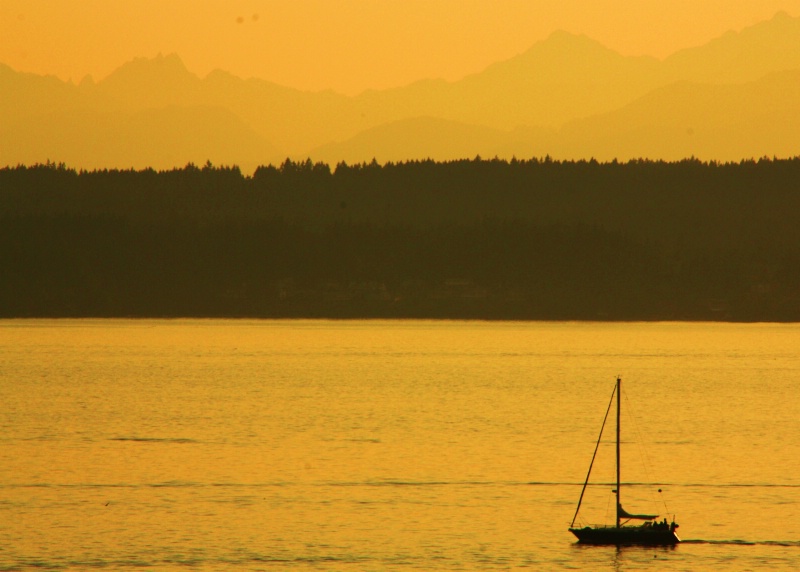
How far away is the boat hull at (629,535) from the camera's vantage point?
2167 inches

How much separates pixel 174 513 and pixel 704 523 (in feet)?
82.0

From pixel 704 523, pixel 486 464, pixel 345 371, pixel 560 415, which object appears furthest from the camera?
pixel 345 371

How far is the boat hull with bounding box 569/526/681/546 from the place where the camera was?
55031mm

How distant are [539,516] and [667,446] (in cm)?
3360

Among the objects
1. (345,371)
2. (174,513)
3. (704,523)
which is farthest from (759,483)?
(345,371)

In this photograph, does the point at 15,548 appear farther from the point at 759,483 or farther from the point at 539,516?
the point at 759,483

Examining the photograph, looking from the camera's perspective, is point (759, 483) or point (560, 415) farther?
point (560, 415)

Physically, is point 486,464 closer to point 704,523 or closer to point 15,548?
point 704,523

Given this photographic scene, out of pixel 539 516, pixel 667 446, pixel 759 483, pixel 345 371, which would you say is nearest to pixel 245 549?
pixel 539 516

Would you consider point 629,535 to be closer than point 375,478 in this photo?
Yes

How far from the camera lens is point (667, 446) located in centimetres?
9275

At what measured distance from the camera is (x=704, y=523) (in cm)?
6028

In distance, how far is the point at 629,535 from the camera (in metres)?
55.1

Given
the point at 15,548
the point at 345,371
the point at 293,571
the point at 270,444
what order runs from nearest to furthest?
the point at 293,571 → the point at 15,548 → the point at 270,444 → the point at 345,371
